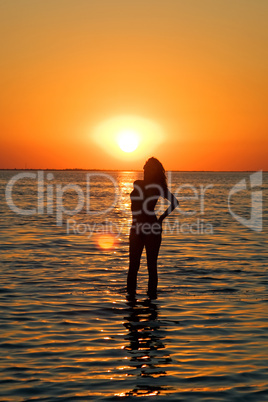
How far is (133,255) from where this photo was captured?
11.0 m

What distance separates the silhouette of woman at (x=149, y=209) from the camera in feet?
34.6

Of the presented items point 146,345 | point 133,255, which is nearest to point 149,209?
point 133,255

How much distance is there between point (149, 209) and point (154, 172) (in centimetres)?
67

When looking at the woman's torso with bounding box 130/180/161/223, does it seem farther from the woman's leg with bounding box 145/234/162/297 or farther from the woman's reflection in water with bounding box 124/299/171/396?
the woman's reflection in water with bounding box 124/299/171/396

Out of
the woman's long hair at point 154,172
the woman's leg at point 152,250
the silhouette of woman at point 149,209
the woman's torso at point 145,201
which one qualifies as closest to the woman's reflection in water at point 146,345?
the woman's leg at point 152,250

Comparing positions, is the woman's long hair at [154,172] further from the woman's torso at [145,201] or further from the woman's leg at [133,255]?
the woman's leg at [133,255]

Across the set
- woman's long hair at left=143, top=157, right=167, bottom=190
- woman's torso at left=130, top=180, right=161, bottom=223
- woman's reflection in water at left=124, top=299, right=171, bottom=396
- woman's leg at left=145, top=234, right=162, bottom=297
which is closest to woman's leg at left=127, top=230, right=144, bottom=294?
woman's leg at left=145, top=234, right=162, bottom=297

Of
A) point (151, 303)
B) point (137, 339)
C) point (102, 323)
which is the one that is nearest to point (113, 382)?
point (137, 339)

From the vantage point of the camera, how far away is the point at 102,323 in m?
9.27

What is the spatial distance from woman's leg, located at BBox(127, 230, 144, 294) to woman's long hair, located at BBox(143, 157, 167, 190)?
39.5 inches

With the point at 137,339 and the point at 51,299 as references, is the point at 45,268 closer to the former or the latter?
the point at 51,299

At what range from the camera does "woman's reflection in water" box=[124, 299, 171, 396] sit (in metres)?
6.68

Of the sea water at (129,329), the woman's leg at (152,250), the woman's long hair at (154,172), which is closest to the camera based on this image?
the sea water at (129,329)

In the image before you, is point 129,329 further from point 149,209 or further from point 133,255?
point 149,209
